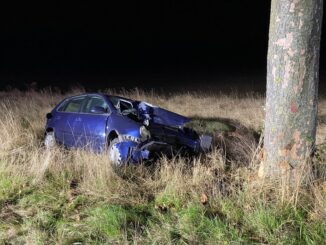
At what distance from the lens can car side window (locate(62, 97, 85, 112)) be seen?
11.4 m

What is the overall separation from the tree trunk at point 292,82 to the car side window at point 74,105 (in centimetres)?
633

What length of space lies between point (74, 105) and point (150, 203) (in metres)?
6.37

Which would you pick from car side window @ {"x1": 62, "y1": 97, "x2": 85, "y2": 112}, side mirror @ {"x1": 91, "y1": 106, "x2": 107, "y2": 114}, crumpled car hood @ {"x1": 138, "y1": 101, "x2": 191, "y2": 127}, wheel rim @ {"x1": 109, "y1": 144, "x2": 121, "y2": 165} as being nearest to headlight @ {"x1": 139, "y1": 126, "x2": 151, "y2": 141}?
wheel rim @ {"x1": 109, "y1": 144, "x2": 121, "y2": 165}

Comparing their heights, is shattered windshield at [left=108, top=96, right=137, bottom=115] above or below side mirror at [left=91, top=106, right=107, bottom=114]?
above

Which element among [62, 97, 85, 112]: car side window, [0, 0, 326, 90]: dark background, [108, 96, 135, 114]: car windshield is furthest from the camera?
[0, 0, 326, 90]: dark background

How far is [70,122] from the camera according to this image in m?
11.0

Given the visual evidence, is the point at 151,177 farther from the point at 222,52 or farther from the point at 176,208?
the point at 222,52

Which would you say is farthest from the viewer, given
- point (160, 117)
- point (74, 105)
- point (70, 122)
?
point (74, 105)

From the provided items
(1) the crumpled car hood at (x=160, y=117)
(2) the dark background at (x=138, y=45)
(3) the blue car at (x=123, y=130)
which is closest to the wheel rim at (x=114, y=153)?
(3) the blue car at (x=123, y=130)

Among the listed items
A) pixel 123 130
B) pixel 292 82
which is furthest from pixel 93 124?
pixel 292 82

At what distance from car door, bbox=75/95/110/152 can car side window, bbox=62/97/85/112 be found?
0.32m

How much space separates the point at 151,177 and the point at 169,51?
48619 mm

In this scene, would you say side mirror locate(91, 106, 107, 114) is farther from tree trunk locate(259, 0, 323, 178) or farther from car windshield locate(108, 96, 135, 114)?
tree trunk locate(259, 0, 323, 178)

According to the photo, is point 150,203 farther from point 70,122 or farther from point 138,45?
point 138,45
